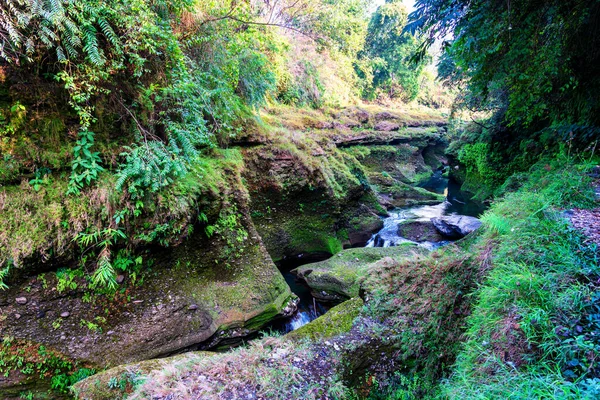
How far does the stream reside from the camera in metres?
6.21

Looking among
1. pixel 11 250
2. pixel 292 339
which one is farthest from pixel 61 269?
pixel 292 339

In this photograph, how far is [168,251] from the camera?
520cm

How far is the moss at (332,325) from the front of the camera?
3.82 m

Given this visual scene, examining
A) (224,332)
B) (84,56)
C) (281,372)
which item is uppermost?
(84,56)

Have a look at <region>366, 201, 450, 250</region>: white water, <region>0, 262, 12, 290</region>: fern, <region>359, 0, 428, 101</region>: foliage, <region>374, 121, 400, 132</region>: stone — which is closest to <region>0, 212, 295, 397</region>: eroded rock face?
<region>0, 262, 12, 290</region>: fern

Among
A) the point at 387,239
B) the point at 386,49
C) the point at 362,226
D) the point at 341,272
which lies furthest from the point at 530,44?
the point at 386,49

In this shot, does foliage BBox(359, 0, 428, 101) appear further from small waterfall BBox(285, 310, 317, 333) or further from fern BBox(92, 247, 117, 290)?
fern BBox(92, 247, 117, 290)

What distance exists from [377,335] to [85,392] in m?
3.76

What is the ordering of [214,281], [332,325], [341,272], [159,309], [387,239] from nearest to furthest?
[332,325] → [159,309] → [214,281] → [341,272] → [387,239]

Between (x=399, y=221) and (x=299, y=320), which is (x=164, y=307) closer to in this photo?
(x=299, y=320)

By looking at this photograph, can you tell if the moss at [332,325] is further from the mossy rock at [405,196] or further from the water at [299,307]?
the mossy rock at [405,196]

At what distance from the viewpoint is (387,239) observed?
32.9 feet

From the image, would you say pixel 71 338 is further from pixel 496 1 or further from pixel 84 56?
pixel 496 1

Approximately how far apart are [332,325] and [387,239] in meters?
6.67
